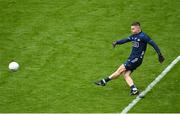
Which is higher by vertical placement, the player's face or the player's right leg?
the player's face

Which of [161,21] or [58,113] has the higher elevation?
[161,21]

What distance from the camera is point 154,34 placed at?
65.0ft

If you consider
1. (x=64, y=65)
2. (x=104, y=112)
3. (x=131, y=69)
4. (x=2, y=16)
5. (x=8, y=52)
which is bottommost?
(x=104, y=112)

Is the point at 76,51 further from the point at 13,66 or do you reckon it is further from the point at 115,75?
the point at 115,75

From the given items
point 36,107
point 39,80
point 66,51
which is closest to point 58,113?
point 36,107

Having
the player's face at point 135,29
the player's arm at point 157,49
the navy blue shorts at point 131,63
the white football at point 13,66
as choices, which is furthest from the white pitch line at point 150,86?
the white football at point 13,66

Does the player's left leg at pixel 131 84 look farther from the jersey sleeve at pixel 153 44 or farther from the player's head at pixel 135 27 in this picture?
the player's head at pixel 135 27

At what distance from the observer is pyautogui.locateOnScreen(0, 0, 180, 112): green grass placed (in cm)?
1575

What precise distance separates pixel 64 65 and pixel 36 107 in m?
3.04

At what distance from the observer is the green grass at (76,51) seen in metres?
15.8

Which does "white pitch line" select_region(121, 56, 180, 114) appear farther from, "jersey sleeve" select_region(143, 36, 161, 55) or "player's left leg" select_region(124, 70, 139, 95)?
"jersey sleeve" select_region(143, 36, 161, 55)

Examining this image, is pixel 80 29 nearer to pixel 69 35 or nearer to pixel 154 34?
pixel 69 35

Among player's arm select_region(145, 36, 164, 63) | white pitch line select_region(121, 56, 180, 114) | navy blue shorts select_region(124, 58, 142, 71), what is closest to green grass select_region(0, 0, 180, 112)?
white pitch line select_region(121, 56, 180, 114)

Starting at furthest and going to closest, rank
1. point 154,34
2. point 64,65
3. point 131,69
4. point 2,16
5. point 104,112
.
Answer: point 2,16, point 154,34, point 64,65, point 131,69, point 104,112
